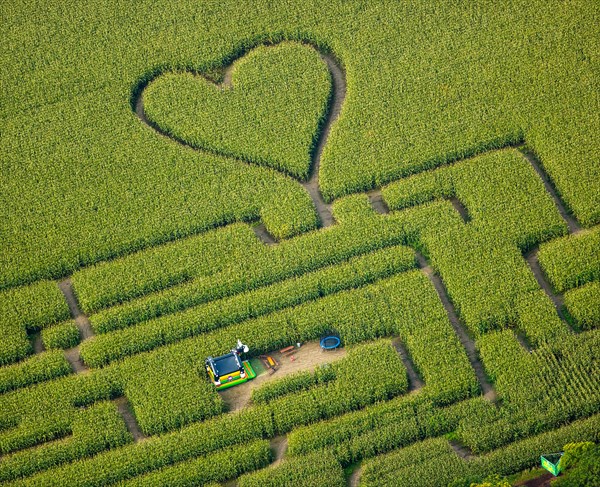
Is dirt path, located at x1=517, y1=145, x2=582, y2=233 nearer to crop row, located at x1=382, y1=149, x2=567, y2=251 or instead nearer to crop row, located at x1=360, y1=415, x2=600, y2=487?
crop row, located at x1=382, y1=149, x2=567, y2=251

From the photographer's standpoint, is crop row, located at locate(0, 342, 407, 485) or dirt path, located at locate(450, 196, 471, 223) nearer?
crop row, located at locate(0, 342, 407, 485)

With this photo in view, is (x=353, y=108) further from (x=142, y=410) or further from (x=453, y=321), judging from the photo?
(x=142, y=410)

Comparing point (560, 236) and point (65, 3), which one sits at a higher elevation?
point (65, 3)

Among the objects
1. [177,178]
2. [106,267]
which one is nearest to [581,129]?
[177,178]

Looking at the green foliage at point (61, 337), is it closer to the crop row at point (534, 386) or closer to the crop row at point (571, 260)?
the crop row at point (534, 386)

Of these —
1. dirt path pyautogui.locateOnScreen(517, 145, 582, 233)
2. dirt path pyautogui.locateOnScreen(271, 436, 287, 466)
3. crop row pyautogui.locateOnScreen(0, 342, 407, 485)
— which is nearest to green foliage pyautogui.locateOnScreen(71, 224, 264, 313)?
crop row pyautogui.locateOnScreen(0, 342, 407, 485)

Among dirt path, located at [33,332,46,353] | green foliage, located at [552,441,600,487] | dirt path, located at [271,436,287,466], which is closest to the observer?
green foliage, located at [552,441,600,487]

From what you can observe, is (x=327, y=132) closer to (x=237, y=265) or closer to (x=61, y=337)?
(x=237, y=265)
